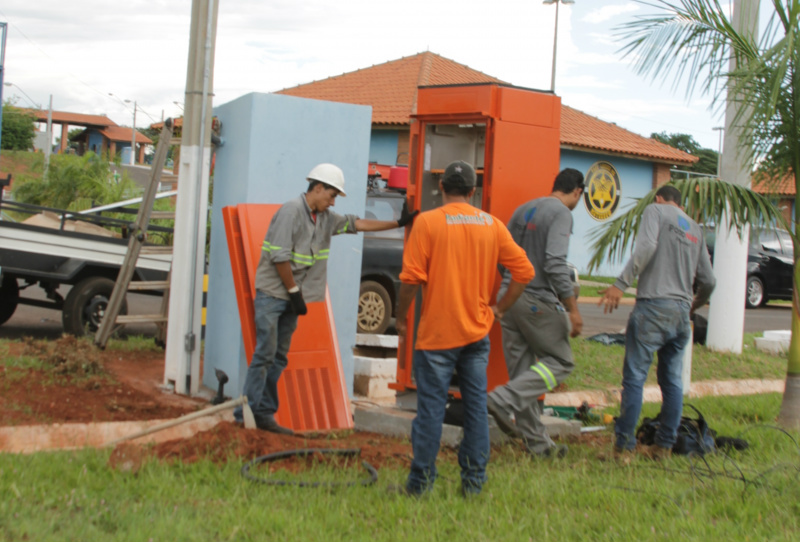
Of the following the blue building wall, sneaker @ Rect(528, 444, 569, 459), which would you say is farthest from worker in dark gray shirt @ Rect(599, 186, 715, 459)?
the blue building wall

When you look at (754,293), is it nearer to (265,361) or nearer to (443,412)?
(265,361)

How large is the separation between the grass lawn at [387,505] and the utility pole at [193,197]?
2522 millimetres

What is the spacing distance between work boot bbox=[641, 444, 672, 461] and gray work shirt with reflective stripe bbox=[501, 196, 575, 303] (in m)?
1.28

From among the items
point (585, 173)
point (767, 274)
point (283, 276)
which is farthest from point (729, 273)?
point (585, 173)

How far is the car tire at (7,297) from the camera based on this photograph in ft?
31.0

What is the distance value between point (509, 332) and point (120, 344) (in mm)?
5090

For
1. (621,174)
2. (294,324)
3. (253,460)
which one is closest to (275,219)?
(294,324)

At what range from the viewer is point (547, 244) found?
5582 mm

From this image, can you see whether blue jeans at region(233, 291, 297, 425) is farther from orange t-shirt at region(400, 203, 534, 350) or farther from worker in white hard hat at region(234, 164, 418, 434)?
orange t-shirt at region(400, 203, 534, 350)

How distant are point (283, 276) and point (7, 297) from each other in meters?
5.65

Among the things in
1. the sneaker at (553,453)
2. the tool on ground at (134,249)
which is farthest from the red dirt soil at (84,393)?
the sneaker at (553,453)

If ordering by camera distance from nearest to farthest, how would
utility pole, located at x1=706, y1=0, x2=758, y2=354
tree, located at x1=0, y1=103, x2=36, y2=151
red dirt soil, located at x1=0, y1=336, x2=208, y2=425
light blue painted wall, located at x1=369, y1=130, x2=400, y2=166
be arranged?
red dirt soil, located at x1=0, y1=336, x2=208, y2=425, utility pole, located at x1=706, y1=0, x2=758, y2=354, light blue painted wall, located at x1=369, y1=130, x2=400, y2=166, tree, located at x1=0, y1=103, x2=36, y2=151

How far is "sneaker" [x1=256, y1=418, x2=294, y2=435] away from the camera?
19.3ft

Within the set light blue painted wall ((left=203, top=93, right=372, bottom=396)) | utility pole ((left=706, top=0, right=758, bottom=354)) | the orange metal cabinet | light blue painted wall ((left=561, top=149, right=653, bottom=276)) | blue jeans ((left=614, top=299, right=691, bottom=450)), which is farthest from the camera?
light blue painted wall ((left=561, top=149, right=653, bottom=276))
